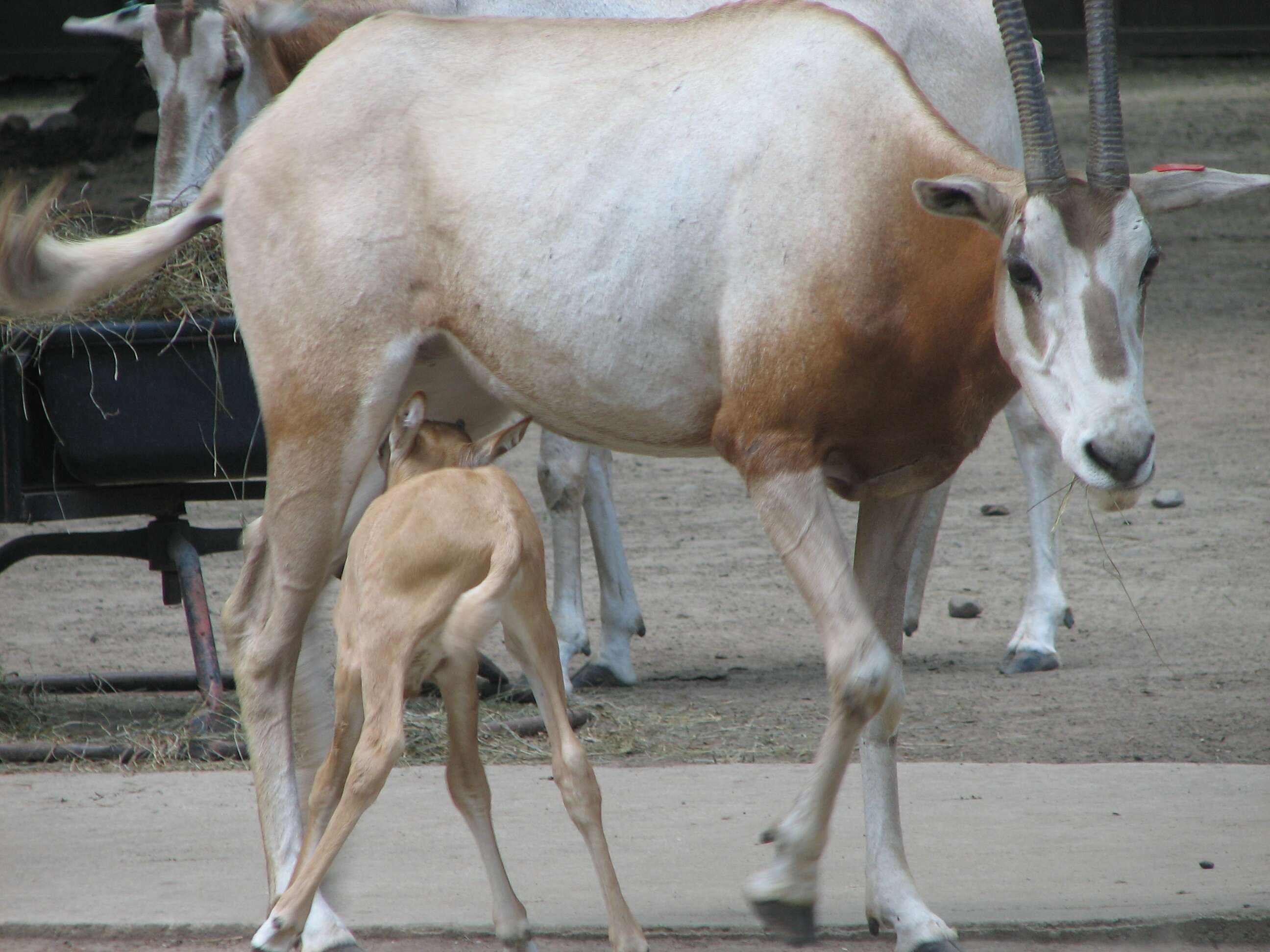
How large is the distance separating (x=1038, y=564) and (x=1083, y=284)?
3.92m

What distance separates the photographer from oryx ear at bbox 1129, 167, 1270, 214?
3172mm

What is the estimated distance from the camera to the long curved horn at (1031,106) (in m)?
3.06

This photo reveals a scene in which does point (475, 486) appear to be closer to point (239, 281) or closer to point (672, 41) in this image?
point (239, 281)

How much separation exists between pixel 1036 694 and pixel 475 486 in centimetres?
330

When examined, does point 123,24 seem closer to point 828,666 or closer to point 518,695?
point 518,695

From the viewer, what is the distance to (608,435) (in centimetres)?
367

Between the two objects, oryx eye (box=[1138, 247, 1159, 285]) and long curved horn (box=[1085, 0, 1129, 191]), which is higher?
long curved horn (box=[1085, 0, 1129, 191])

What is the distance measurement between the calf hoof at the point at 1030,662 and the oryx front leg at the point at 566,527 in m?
1.68

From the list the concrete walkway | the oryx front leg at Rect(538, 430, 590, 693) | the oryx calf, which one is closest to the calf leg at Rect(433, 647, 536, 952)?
the oryx calf

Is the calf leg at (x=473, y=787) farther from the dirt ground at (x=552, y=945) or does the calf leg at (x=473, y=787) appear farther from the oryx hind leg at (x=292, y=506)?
the oryx hind leg at (x=292, y=506)

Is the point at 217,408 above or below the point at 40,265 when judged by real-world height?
below

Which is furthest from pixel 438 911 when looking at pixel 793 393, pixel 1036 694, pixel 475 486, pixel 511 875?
pixel 1036 694

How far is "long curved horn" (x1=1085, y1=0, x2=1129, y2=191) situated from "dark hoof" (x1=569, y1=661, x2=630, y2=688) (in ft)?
11.9

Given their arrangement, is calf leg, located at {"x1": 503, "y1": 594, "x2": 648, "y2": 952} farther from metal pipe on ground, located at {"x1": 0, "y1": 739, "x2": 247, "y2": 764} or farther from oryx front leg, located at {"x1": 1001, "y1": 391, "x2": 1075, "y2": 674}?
oryx front leg, located at {"x1": 1001, "y1": 391, "x2": 1075, "y2": 674}
